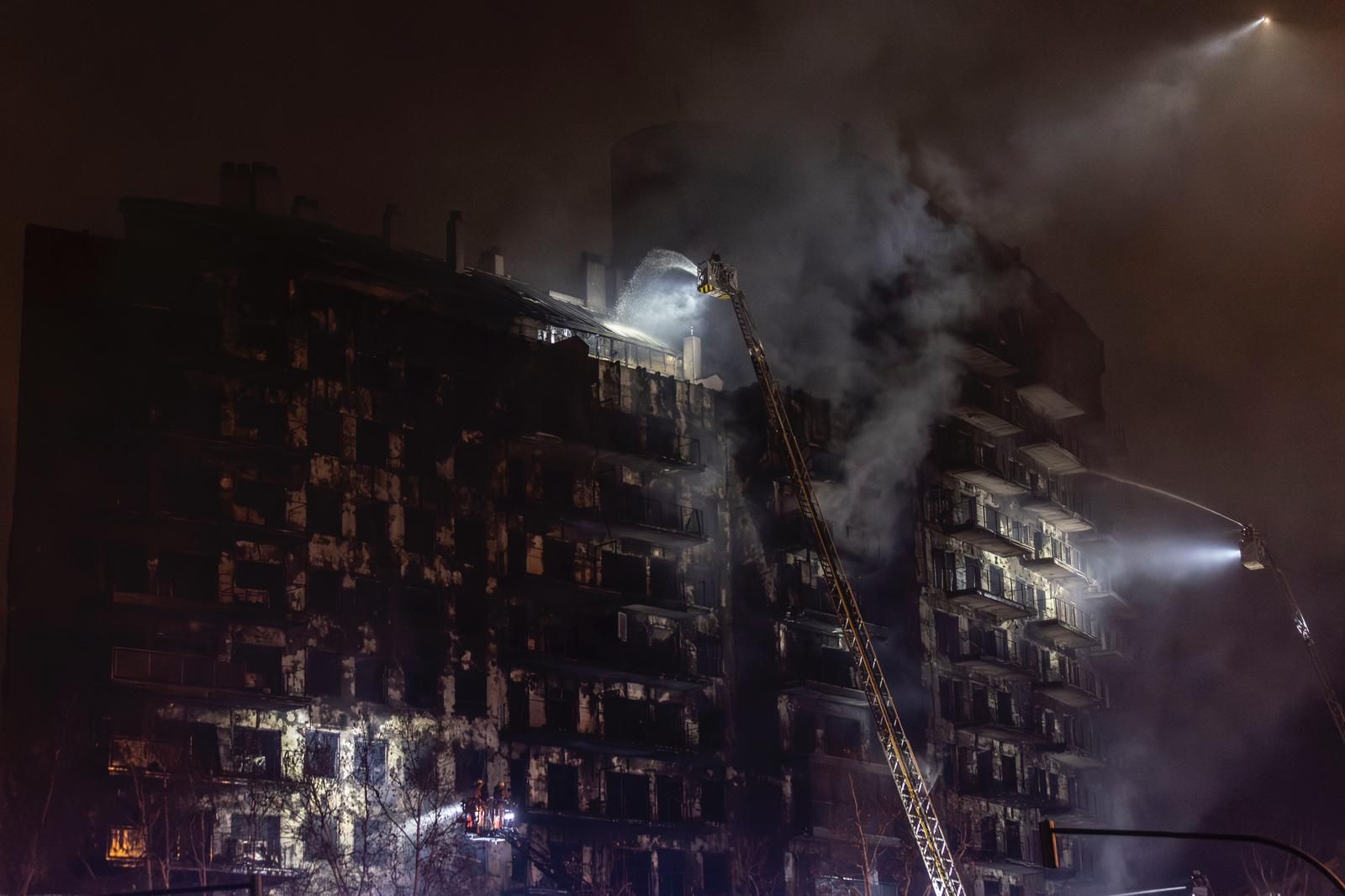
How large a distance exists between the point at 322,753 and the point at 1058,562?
4607 cm

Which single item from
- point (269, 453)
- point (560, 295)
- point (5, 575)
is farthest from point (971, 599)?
point (5, 575)

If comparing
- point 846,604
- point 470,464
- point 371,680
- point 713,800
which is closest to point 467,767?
point 371,680

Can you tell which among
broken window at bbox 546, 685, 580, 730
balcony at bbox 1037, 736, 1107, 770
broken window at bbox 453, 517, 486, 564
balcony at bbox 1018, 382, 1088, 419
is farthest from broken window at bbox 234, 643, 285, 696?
balcony at bbox 1018, 382, 1088, 419

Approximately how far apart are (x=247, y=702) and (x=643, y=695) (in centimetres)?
1882

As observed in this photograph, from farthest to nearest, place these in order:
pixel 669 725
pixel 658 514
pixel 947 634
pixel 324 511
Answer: pixel 947 634 → pixel 658 514 → pixel 669 725 → pixel 324 511

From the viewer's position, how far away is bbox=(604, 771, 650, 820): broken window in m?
70.0

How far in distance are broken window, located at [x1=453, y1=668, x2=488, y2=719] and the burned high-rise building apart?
0.45 feet

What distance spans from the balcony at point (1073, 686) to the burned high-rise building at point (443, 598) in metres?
0.89

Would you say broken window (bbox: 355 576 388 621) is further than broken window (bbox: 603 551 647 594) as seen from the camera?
No

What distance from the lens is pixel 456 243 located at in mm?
77562

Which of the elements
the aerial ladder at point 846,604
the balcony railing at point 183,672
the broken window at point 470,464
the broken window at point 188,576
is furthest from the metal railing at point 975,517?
the broken window at point 188,576

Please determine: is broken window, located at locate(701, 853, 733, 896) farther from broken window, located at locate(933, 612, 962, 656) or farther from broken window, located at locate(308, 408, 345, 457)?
broken window, located at locate(308, 408, 345, 457)

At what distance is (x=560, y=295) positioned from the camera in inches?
3408

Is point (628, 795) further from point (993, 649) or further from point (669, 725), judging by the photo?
point (993, 649)
